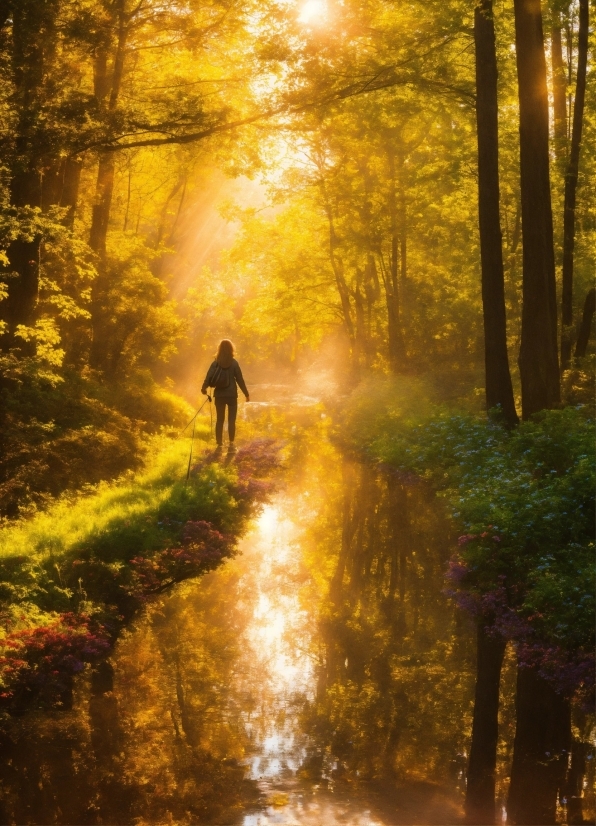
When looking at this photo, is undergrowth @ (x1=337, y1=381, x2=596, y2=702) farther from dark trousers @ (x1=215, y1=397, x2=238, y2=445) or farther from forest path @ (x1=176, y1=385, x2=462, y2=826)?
dark trousers @ (x1=215, y1=397, x2=238, y2=445)

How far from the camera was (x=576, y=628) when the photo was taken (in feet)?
23.4

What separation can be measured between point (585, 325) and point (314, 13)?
10.6 m

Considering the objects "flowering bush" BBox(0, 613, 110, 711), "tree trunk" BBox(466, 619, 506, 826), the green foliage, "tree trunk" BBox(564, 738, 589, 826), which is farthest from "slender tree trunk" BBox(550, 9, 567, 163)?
"tree trunk" BBox(564, 738, 589, 826)

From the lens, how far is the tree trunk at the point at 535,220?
578 inches

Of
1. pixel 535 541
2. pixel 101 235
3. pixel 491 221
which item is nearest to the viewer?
pixel 535 541

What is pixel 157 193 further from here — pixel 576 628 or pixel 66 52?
pixel 576 628

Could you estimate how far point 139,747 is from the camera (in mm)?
6070

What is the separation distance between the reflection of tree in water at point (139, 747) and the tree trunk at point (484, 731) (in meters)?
1.40

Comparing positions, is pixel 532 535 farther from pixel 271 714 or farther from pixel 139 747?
pixel 139 747

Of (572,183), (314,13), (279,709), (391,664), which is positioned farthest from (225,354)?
(279,709)

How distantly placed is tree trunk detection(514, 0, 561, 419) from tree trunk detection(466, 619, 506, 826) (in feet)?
22.5

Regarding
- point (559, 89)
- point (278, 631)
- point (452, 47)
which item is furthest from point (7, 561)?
point (559, 89)

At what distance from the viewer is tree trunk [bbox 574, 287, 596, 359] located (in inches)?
871

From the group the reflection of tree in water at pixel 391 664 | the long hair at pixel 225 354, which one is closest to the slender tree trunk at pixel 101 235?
the long hair at pixel 225 354
